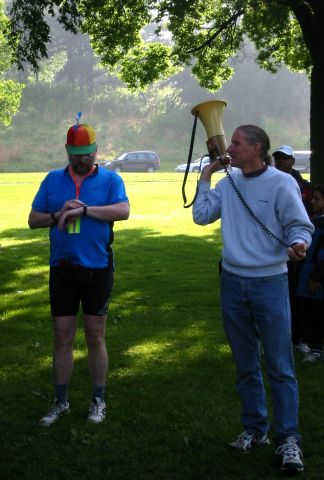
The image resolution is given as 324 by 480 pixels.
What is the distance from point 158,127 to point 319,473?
2759 inches

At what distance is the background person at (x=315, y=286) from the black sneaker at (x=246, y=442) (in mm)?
2131

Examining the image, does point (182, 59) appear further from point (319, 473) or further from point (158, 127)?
point (158, 127)

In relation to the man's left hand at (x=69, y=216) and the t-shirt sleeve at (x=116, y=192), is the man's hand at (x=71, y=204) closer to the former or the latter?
the man's left hand at (x=69, y=216)

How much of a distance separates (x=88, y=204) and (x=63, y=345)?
0.99 meters

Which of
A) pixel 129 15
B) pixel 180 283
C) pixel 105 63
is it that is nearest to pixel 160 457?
pixel 180 283

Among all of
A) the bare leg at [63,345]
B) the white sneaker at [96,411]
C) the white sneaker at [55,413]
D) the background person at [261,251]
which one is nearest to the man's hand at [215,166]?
the background person at [261,251]

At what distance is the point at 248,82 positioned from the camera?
244ft

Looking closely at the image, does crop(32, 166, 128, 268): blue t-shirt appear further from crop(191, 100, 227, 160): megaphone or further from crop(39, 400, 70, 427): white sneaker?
crop(39, 400, 70, 427): white sneaker

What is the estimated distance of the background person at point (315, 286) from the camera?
6668 mm

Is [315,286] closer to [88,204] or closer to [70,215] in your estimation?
[88,204]

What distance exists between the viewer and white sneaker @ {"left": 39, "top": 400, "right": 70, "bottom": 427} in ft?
17.4

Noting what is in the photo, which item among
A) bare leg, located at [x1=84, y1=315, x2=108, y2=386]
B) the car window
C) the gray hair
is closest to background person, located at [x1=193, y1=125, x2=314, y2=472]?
the gray hair

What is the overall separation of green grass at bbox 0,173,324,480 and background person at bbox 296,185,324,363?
0.33m

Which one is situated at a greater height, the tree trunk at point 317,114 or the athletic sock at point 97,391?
the tree trunk at point 317,114
